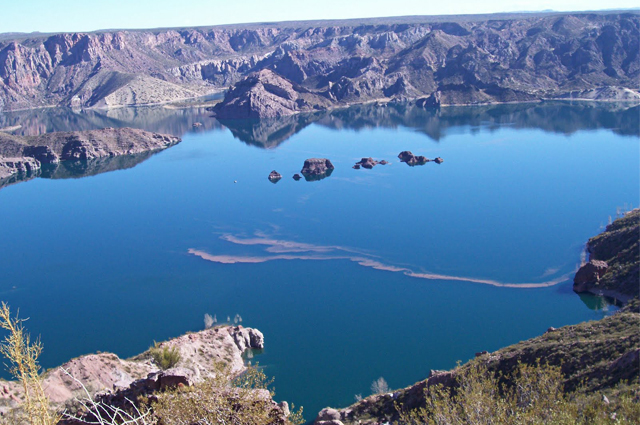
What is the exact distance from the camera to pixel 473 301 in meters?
53.0

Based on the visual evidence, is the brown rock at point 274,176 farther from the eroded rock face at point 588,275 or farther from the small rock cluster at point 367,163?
the eroded rock face at point 588,275

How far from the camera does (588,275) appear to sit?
54625 mm

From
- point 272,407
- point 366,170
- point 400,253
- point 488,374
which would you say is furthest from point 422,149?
point 272,407

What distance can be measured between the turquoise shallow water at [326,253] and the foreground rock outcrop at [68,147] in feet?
54.0

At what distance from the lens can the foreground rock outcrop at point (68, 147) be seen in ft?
439

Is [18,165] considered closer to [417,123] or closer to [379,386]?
[417,123]

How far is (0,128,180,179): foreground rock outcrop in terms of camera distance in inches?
A: 5266

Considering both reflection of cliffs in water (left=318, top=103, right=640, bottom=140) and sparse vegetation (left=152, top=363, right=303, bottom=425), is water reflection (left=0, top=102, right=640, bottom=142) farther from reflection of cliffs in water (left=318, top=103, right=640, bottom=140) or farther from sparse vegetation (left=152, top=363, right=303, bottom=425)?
sparse vegetation (left=152, top=363, right=303, bottom=425)

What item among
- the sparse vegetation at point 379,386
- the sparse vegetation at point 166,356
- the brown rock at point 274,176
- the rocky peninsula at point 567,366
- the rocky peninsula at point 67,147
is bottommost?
the sparse vegetation at point 379,386

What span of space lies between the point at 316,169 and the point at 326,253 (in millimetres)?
49160

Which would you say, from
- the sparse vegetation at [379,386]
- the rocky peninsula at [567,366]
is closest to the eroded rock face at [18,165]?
the sparse vegetation at [379,386]

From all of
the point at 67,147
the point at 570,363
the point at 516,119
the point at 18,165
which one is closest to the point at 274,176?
the point at 67,147

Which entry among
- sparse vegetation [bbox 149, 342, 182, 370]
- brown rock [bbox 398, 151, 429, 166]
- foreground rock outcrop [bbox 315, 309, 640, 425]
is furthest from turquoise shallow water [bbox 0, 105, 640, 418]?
sparse vegetation [bbox 149, 342, 182, 370]

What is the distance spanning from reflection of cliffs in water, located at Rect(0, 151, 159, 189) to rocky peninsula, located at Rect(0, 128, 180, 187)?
1.68 meters
